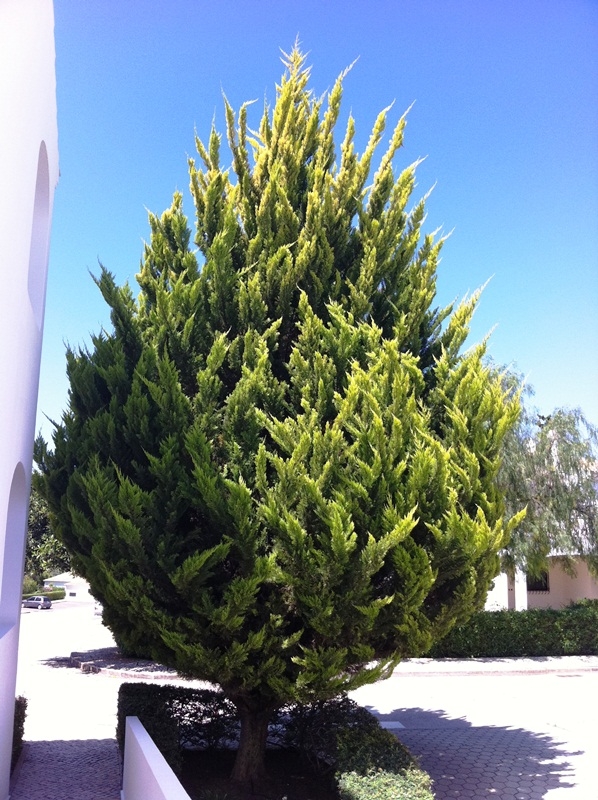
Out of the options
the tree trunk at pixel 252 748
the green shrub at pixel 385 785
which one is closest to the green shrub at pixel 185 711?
the tree trunk at pixel 252 748

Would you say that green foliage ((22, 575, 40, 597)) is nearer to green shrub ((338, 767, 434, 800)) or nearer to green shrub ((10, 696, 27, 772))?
green shrub ((10, 696, 27, 772))

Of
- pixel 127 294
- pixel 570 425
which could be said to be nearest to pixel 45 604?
pixel 570 425

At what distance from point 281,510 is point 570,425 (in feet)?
53.5

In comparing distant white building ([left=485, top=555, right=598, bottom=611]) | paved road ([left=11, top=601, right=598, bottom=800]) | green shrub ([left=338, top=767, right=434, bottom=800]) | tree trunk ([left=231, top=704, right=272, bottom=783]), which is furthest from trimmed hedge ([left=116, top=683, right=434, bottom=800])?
distant white building ([left=485, top=555, right=598, bottom=611])

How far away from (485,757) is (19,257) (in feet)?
28.3

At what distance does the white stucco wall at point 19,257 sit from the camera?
4871 millimetres

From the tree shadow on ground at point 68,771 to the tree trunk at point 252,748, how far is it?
52.0 inches

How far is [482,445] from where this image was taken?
6480mm

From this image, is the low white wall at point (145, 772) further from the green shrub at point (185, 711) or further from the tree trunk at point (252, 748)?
the tree trunk at point (252, 748)

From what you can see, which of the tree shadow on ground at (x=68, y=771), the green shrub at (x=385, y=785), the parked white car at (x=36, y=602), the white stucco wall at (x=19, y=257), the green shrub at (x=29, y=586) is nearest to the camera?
the white stucco wall at (x=19, y=257)

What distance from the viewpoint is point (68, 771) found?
7.72 m

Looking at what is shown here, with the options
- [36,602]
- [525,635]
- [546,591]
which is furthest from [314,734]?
[36,602]

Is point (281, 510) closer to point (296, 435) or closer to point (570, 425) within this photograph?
point (296, 435)

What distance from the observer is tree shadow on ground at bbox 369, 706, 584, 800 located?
7.67 m
